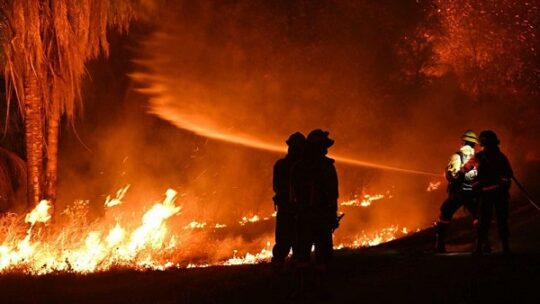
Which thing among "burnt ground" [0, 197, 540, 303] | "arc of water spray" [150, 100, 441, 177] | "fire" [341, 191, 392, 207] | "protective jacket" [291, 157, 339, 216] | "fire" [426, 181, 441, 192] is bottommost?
"burnt ground" [0, 197, 540, 303]

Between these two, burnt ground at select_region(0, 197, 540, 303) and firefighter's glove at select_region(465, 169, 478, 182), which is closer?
burnt ground at select_region(0, 197, 540, 303)

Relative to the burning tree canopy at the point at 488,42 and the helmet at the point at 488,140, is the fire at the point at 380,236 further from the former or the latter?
the helmet at the point at 488,140

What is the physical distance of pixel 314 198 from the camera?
23.3 ft

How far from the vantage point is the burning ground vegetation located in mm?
11242

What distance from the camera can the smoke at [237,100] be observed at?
1861 cm

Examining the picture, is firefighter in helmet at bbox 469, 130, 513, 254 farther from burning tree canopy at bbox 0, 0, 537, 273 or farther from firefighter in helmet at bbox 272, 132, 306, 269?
burning tree canopy at bbox 0, 0, 537, 273

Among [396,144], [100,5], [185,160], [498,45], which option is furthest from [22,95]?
[396,144]

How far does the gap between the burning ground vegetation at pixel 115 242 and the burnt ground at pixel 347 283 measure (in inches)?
45.8

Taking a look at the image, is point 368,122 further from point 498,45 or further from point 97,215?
point 97,215

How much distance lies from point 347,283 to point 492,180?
110 inches

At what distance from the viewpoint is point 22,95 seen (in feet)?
39.6

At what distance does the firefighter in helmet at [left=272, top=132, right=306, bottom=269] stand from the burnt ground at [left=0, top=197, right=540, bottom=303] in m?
0.57

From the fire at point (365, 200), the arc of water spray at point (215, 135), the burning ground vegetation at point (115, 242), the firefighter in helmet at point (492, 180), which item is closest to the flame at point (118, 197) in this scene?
the burning ground vegetation at point (115, 242)

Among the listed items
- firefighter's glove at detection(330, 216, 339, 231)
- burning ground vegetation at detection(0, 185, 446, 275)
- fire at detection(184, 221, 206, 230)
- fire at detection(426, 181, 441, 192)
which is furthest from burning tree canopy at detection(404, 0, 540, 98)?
firefighter's glove at detection(330, 216, 339, 231)
